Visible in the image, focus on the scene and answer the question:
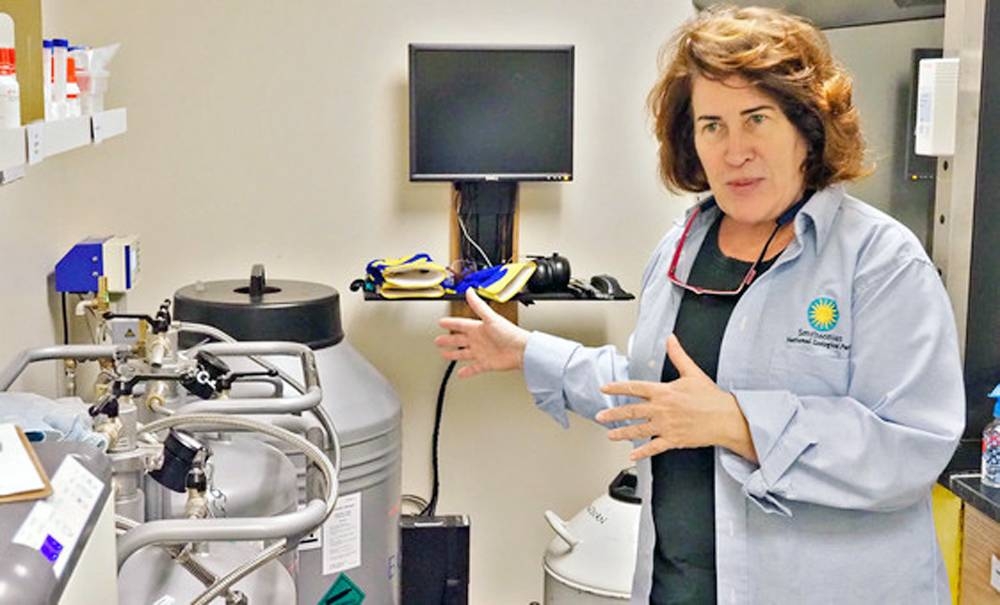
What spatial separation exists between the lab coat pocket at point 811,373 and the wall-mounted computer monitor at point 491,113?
57.1 inches

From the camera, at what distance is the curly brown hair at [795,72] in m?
1.57

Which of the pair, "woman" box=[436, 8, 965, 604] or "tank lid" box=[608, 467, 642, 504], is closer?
"woman" box=[436, 8, 965, 604]

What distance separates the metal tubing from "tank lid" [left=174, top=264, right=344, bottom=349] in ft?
3.71

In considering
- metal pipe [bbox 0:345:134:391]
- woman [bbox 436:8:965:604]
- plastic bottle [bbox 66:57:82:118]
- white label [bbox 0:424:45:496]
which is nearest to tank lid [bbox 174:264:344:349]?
metal pipe [bbox 0:345:134:391]

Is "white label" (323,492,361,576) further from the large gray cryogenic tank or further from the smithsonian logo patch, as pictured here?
the smithsonian logo patch

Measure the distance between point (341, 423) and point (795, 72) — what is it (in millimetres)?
1273

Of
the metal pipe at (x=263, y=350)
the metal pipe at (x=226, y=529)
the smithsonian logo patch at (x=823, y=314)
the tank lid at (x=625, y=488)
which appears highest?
the smithsonian logo patch at (x=823, y=314)

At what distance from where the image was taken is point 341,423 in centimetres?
240

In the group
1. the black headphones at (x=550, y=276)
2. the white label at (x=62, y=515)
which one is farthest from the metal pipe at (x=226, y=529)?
the black headphones at (x=550, y=276)

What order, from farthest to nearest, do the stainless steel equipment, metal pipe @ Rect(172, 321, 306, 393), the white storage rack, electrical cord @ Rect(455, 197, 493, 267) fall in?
electrical cord @ Rect(455, 197, 493, 267), the stainless steel equipment, metal pipe @ Rect(172, 321, 306, 393), the white storage rack

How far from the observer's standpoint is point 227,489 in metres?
1.74

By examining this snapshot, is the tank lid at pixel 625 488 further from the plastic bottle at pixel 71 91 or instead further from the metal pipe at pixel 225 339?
the plastic bottle at pixel 71 91

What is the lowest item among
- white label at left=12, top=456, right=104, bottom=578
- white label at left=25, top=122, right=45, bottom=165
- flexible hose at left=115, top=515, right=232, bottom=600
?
flexible hose at left=115, top=515, right=232, bottom=600

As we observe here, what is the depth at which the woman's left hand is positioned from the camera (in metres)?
1.50
